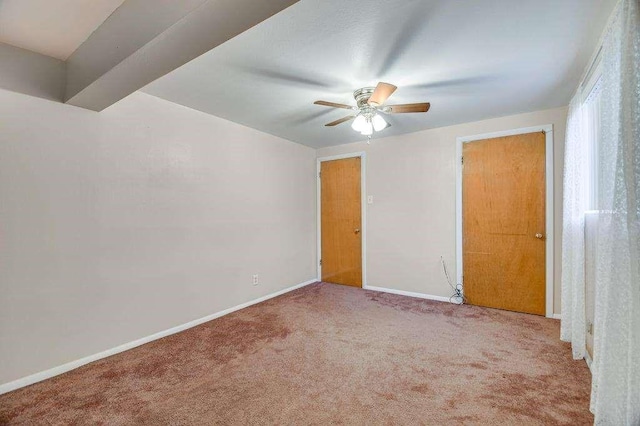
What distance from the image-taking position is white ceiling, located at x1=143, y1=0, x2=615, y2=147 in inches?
60.1

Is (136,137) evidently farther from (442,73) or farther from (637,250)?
(637,250)

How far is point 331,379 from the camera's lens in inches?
77.4

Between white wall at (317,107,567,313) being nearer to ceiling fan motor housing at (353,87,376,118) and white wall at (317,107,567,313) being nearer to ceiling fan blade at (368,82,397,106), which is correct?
ceiling fan motor housing at (353,87,376,118)

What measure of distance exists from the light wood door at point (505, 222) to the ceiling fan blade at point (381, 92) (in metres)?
1.94

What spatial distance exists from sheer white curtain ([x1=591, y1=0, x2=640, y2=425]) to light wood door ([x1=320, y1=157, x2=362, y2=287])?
3079 millimetres

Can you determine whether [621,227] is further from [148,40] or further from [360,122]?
[148,40]

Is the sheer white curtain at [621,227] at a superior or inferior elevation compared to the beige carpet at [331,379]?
superior

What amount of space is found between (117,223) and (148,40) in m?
1.66

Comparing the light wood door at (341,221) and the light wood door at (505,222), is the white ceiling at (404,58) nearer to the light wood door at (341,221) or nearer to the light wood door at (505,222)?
the light wood door at (505,222)

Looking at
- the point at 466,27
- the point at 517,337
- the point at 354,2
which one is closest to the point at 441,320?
the point at 517,337

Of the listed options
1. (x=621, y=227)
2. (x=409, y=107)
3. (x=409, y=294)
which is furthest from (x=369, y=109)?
(x=409, y=294)

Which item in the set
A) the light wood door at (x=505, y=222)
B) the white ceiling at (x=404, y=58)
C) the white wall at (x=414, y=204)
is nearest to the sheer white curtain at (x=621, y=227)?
the white ceiling at (x=404, y=58)

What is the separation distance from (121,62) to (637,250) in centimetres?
275

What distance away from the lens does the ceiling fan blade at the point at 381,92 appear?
77.4 inches
